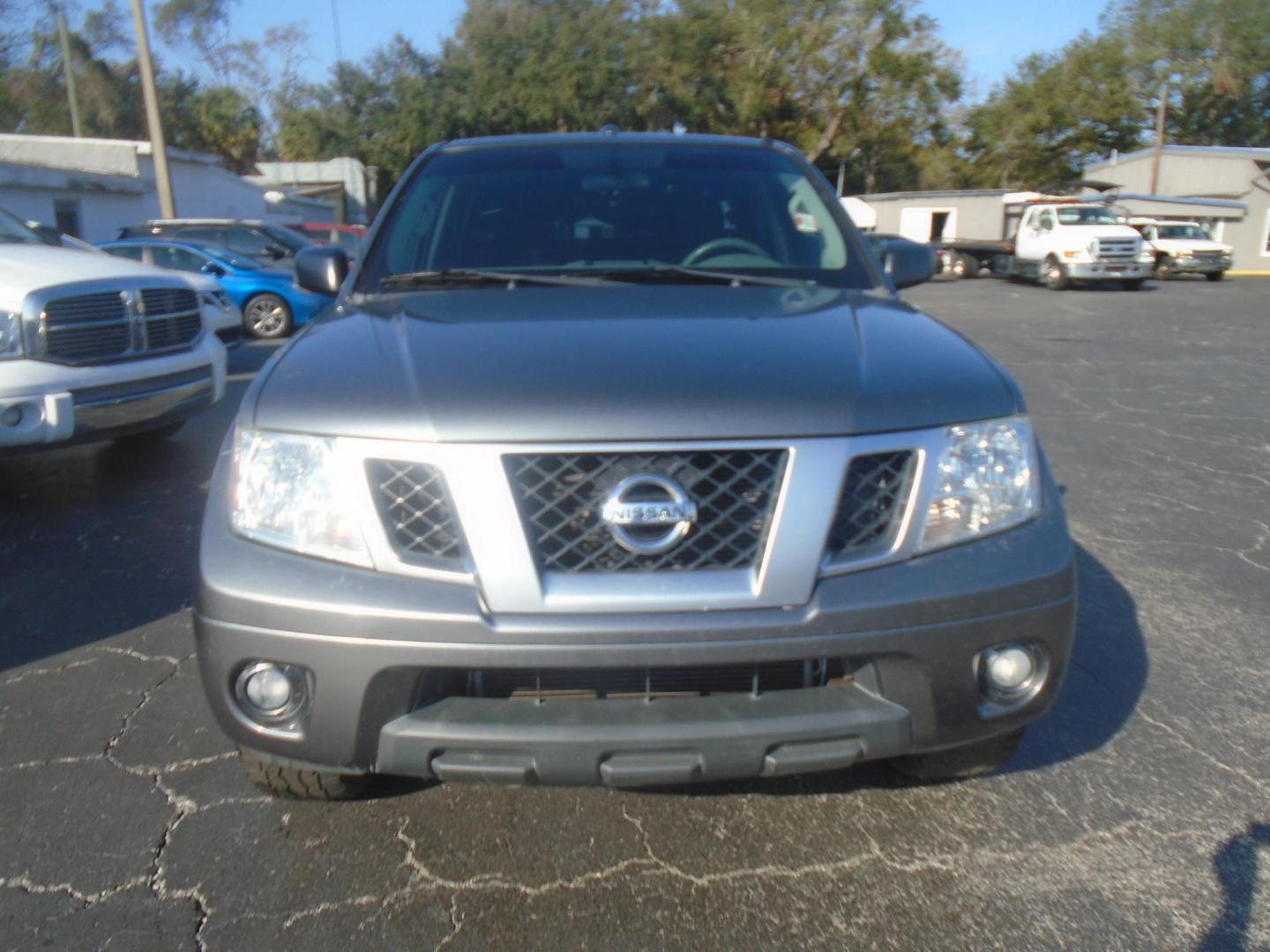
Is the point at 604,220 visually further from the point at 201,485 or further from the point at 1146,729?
the point at 201,485

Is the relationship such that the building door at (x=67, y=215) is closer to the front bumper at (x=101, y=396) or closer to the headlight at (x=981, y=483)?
the front bumper at (x=101, y=396)

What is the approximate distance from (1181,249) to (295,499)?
1174 inches

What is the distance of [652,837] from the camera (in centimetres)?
246

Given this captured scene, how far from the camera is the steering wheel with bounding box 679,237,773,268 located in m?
3.27

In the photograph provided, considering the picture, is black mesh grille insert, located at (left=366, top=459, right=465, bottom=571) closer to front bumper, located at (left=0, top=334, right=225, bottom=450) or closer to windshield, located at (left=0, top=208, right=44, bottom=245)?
front bumper, located at (left=0, top=334, right=225, bottom=450)

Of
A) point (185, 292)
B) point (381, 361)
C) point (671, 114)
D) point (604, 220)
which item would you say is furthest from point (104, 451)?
point (671, 114)

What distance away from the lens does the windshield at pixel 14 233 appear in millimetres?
5621

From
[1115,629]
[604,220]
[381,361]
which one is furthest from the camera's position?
[1115,629]

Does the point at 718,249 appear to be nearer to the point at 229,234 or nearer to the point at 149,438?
the point at 149,438

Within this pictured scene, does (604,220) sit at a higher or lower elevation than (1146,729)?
higher

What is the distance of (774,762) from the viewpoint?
2025 millimetres

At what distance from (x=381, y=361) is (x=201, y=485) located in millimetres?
3658

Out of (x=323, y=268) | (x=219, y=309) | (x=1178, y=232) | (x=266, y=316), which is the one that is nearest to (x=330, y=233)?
(x=266, y=316)

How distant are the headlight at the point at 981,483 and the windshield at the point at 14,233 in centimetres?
530
